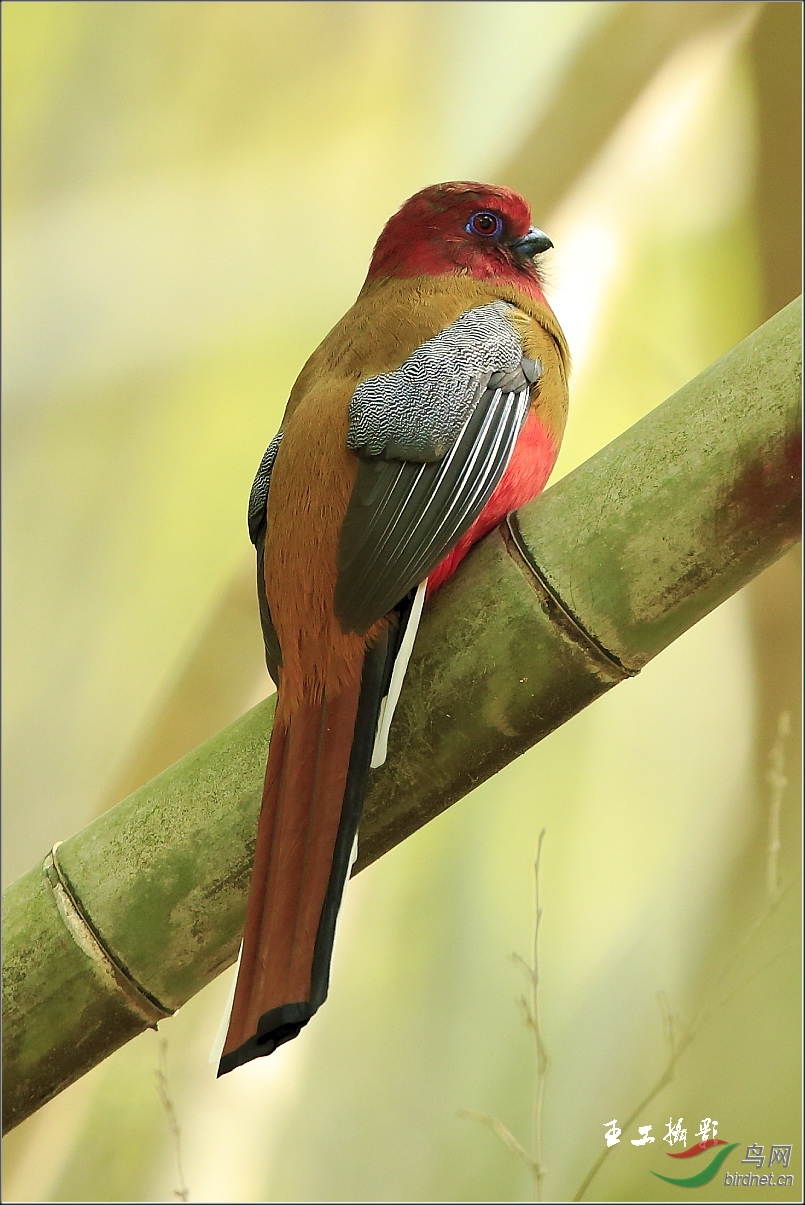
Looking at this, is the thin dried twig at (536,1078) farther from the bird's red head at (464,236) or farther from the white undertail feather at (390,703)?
the bird's red head at (464,236)

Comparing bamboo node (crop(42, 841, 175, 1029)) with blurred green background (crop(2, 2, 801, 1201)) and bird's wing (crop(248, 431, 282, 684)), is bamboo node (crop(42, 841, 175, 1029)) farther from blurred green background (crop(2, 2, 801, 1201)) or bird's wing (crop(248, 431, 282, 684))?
blurred green background (crop(2, 2, 801, 1201))

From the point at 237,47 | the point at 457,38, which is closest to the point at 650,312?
the point at 457,38

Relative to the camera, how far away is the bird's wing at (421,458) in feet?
3.12

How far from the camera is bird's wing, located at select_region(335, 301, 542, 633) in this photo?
0.95 m

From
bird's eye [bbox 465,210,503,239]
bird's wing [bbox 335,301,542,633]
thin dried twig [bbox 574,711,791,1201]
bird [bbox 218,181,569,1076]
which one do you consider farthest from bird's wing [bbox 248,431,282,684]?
thin dried twig [bbox 574,711,791,1201]

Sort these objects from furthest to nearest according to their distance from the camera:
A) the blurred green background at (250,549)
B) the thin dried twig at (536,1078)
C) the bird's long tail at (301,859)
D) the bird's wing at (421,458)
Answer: the blurred green background at (250,549)
the thin dried twig at (536,1078)
the bird's wing at (421,458)
the bird's long tail at (301,859)

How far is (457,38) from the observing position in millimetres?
1645

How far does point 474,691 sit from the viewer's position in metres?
0.91

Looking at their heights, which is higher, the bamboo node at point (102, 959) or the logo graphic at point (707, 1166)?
the bamboo node at point (102, 959)

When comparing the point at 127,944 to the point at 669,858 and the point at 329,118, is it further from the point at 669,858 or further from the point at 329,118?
the point at 329,118

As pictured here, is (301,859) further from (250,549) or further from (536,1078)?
(250,549)

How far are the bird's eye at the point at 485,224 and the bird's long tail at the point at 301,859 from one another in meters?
0.61

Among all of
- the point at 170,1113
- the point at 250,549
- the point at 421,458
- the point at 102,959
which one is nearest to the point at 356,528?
the point at 421,458

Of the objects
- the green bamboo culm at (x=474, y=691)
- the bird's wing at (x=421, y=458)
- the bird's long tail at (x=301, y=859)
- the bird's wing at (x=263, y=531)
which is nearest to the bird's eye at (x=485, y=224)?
the bird's wing at (x=421, y=458)
